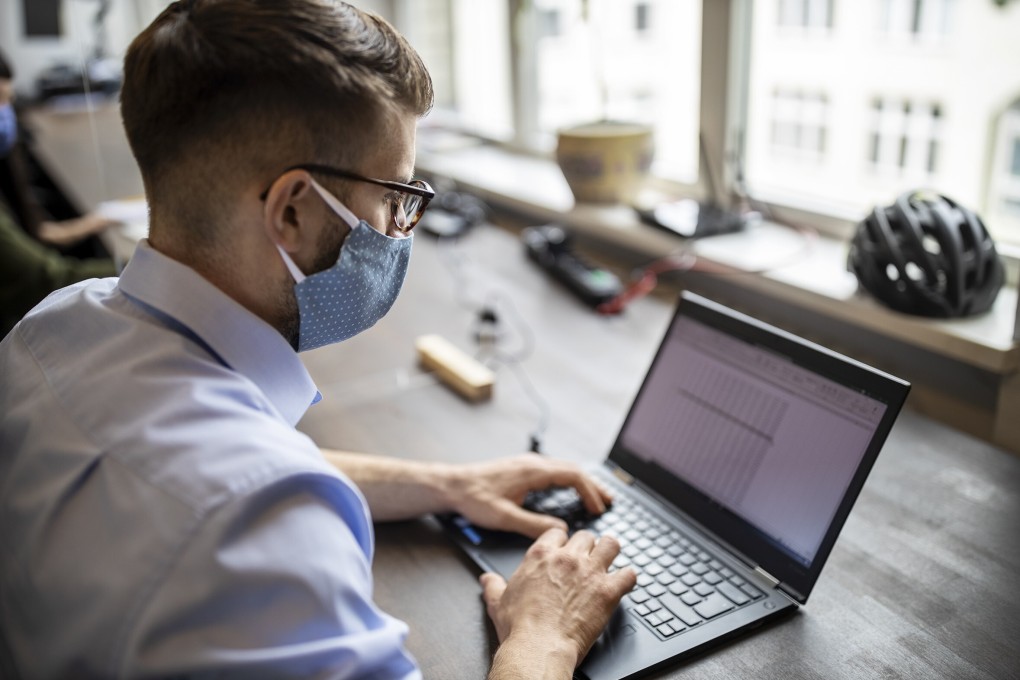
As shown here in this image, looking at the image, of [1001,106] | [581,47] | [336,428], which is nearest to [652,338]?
[336,428]

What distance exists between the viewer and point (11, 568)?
699 millimetres

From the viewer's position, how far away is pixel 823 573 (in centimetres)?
99

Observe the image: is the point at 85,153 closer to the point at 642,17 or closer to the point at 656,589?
the point at 642,17

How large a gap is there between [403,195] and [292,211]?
133mm

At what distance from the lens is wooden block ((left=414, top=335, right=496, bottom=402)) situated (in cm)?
143

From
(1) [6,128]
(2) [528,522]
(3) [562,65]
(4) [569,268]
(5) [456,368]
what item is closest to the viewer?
(2) [528,522]

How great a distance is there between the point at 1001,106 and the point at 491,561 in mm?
1195

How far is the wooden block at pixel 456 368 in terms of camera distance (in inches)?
56.4

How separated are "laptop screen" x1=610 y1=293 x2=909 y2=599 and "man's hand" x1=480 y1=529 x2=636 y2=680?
167 mm

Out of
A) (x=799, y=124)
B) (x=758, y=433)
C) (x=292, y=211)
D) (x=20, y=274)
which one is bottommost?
(x=20, y=274)

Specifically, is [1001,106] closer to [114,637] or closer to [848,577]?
[848,577]

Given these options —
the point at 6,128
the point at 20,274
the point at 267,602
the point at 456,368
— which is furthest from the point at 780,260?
the point at 6,128

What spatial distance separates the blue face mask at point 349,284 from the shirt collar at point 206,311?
0.06 metres

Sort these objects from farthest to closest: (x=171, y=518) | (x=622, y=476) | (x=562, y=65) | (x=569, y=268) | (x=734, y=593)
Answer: (x=562, y=65), (x=569, y=268), (x=622, y=476), (x=734, y=593), (x=171, y=518)
